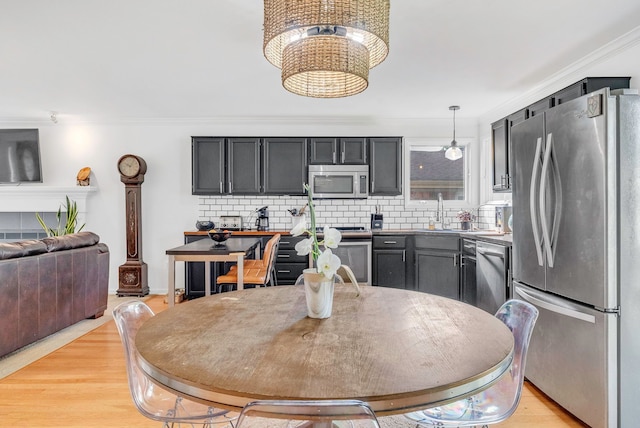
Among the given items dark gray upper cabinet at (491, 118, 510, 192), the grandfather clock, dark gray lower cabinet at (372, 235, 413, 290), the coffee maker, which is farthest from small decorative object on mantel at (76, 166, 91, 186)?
dark gray upper cabinet at (491, 118, 510, 192)

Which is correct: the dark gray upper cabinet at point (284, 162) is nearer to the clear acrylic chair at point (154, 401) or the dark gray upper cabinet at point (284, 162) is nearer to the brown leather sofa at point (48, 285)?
the brown leather sofa at point (48, 285)

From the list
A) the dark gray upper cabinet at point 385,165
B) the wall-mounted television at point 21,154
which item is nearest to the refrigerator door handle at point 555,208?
the dark gray upper cabinet at point 385,165

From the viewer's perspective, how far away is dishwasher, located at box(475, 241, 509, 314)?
3.23 metres

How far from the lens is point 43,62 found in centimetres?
334

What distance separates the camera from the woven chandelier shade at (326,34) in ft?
4.79

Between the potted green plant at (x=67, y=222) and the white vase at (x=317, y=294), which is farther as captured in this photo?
the potted green plant at (x=67, y=222)

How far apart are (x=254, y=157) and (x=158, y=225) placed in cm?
169

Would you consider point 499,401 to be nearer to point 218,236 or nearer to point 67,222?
point 218,236

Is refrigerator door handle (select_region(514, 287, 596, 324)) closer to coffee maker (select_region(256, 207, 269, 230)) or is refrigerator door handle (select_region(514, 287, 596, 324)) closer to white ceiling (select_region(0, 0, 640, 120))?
white ceiling (select_region(0, 0, 640, 120))

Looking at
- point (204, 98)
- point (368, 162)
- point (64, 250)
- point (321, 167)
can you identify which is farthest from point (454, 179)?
point (64, 250)

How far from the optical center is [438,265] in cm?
457

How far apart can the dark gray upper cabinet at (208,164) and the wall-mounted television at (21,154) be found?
7.58 feet

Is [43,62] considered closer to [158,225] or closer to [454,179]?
[158,225]

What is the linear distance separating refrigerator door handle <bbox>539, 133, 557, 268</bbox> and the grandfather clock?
184 inches
